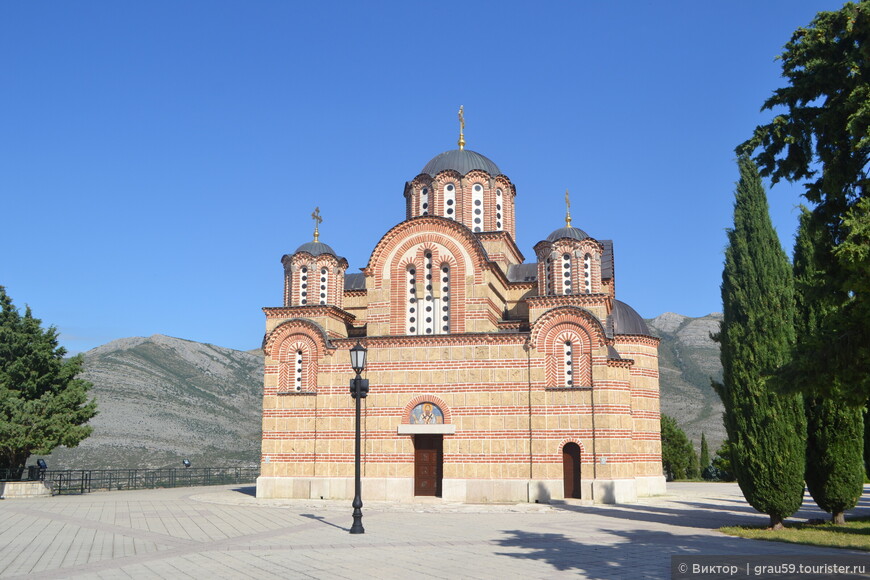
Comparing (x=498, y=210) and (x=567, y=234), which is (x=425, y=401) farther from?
(x=498, y=210)

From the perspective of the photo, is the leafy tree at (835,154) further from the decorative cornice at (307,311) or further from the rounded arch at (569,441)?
the decorative cornice at (307,311)

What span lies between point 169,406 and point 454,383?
41932 mm

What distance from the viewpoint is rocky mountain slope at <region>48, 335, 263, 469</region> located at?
48219 millimetres

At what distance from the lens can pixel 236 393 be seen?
241ft

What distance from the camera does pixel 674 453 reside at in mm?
39344

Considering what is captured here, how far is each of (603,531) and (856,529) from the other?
5774 millimetres

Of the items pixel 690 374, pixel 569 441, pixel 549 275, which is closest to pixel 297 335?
pixel 549 275

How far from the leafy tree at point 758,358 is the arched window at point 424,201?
14.4m

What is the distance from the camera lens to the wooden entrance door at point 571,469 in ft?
77.8

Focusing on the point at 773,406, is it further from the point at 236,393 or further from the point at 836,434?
the point at 236,393

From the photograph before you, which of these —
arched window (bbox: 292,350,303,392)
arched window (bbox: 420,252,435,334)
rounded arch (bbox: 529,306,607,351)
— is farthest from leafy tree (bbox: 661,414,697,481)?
arched window (bbox: 292,350,303,392)

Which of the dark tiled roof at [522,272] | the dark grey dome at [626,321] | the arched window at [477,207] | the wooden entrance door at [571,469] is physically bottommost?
the wooden entrance door at [571,469]

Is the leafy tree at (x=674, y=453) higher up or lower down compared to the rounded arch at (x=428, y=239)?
lower down

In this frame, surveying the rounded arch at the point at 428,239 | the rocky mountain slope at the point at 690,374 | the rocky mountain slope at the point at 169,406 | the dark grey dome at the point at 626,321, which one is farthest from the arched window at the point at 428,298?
the rocky mountain slope at the point at 690,374
